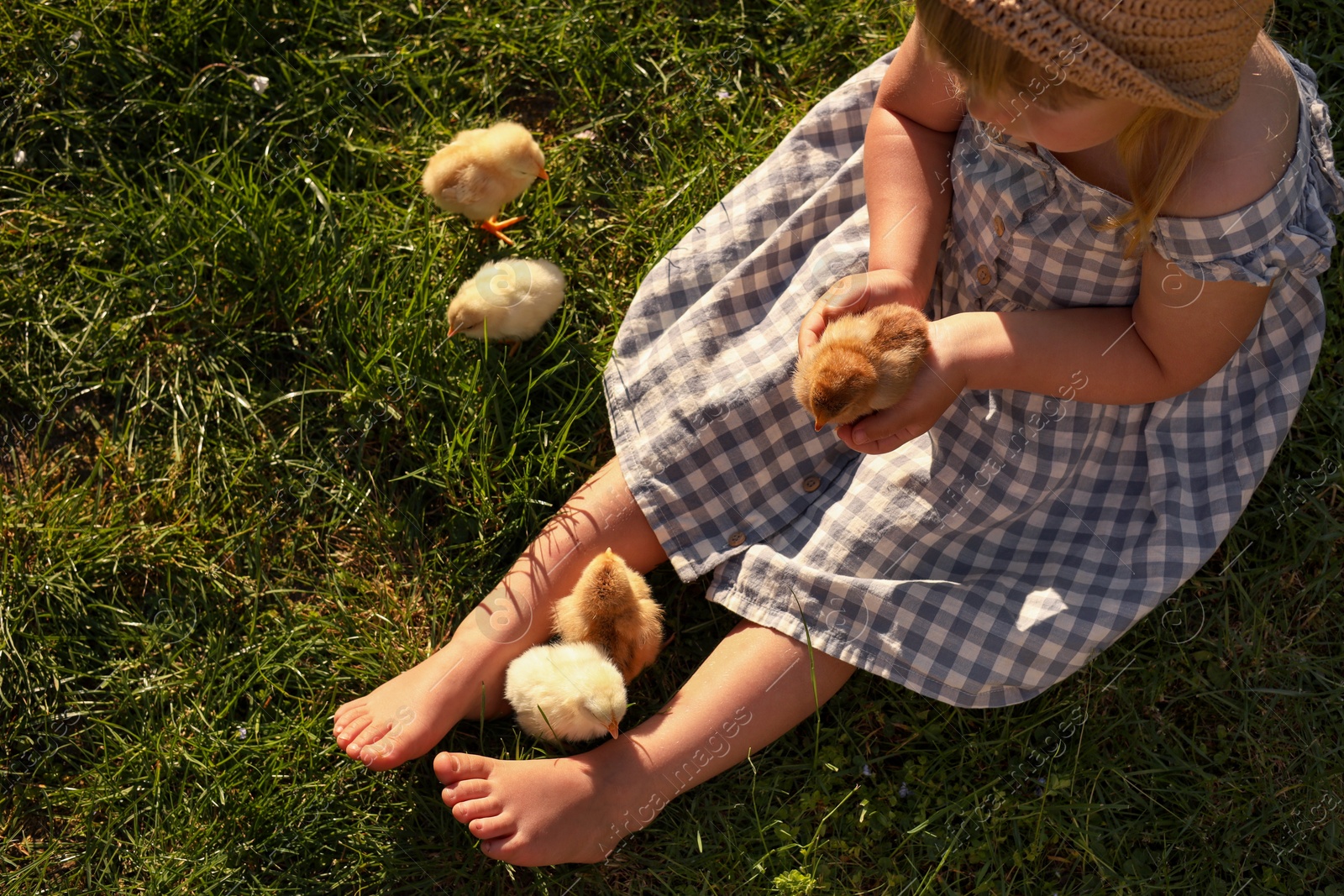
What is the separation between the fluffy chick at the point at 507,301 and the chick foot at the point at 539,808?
3.32 feet

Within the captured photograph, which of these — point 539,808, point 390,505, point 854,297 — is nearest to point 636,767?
point 539,808

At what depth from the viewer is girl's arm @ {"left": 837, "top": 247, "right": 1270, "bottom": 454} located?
1.82 metres

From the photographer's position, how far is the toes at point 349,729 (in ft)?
7.06

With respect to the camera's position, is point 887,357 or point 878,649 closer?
point 887,357

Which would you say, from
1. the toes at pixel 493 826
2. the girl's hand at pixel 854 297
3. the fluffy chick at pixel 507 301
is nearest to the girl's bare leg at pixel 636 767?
the toes at pixel 493 826

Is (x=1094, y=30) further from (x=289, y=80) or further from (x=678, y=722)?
(x=289, y=80)

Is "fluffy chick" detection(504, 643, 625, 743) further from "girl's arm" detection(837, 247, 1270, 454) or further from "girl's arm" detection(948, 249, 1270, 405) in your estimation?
"girl's arm" detection(948, 249, 1270, 405)

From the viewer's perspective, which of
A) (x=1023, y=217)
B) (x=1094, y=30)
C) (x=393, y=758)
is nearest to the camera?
(x=1094, y=30)

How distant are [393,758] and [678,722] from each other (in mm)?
624

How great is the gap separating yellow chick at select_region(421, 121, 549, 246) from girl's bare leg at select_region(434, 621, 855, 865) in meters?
1.26

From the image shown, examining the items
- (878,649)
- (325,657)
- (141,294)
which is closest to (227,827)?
(325,657)

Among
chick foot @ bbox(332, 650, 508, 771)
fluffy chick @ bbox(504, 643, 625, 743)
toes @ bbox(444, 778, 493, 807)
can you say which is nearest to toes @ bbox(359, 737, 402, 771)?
chick foot @ bbox(332, 650, 508, 771)

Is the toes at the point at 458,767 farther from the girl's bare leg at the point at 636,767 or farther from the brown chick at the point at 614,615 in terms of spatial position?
the brown chick at the point at 614,615

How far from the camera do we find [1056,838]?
7.35 feet
